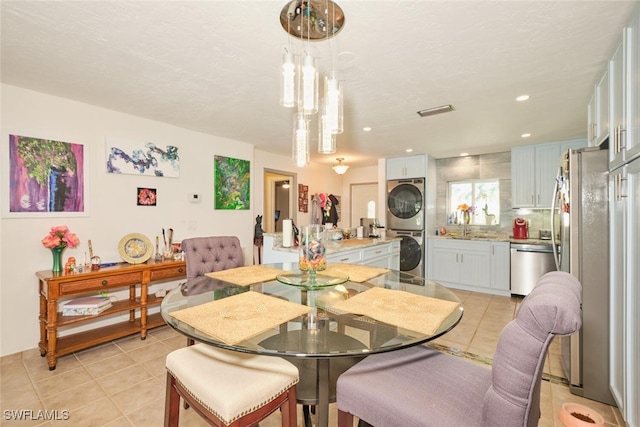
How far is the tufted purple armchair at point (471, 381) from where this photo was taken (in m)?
0.82

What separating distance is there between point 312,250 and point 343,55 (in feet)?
4.25

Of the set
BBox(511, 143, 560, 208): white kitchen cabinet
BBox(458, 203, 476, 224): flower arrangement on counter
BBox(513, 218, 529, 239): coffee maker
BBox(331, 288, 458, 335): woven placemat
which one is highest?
BBox(511, 143, 560, 208): white kitchen cabinet

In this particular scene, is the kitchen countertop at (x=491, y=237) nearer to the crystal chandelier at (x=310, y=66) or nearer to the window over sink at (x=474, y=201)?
the window over sink at (x=474, y=201)

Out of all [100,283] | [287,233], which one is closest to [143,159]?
[100,283]

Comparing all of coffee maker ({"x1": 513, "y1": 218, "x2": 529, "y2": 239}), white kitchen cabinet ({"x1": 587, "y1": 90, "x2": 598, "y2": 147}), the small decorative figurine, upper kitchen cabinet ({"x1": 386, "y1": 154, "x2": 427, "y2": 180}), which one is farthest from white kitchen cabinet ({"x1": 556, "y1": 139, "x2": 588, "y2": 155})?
the small decorative figurine

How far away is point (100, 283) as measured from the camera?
2.48 meters

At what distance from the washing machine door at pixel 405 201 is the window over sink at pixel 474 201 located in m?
0.79

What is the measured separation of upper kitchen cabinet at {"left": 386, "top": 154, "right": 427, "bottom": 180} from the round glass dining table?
3.50m

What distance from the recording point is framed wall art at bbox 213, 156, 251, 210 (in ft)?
12.5

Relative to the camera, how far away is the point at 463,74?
2.11 meters

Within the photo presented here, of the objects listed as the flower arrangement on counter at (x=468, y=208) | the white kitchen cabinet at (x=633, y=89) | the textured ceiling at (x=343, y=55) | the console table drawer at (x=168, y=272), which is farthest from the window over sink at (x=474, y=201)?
the console table drawer at (x=168, y=272)

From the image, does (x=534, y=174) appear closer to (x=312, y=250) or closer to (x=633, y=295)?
(x=633, y=295)

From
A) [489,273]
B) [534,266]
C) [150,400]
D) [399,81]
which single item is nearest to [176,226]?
[150,400]

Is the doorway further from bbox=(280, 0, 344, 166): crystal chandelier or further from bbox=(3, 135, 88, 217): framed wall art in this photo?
bbox=(280, 0, 344, 166): crystal chandelier
